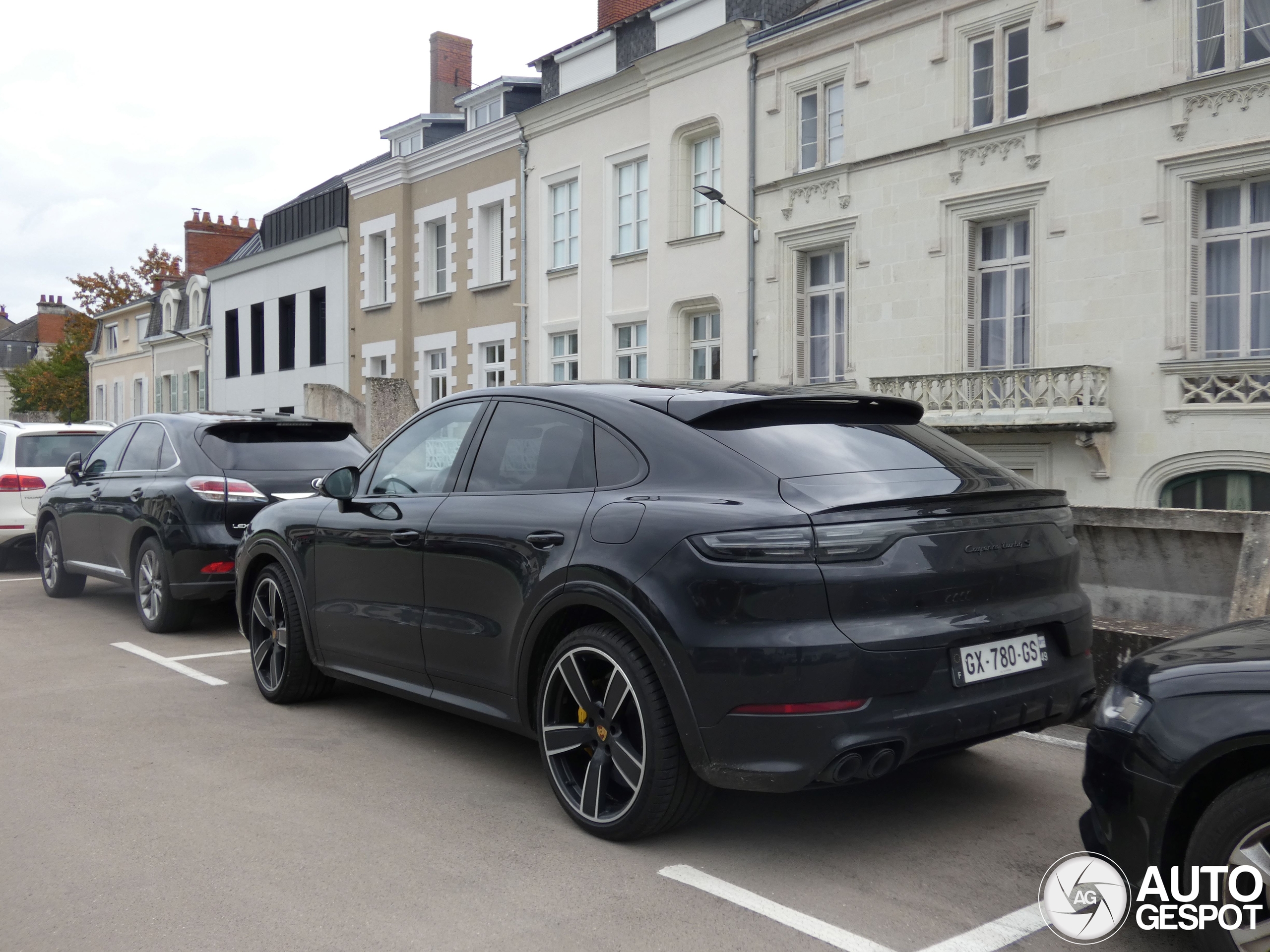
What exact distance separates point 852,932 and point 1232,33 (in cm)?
1482

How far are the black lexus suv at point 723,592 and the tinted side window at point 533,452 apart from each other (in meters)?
0.01

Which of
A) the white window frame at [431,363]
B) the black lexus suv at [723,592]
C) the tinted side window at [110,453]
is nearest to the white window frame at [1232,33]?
the black lexus suv at [723,592]

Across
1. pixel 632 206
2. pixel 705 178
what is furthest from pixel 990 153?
pixel 632 206

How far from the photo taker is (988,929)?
3.45 metres

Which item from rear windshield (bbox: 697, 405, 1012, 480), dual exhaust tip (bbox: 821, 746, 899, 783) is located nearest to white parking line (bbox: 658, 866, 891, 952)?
dual exhaust tip (bbox: 821, 746, 899, 783)

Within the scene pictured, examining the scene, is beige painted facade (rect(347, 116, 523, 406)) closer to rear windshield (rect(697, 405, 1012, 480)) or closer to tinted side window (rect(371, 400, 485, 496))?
tinted side window (rect(371, 400, 485, 496))

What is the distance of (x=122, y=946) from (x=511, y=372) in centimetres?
2361

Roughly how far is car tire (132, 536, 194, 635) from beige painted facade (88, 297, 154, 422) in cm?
3872

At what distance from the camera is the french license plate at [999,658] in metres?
3.88

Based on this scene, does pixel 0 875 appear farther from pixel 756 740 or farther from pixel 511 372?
pixel 511 372

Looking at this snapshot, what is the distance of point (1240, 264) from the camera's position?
49.8 feet

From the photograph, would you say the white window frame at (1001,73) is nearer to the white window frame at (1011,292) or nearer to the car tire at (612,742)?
the white window frame at (1011,292)

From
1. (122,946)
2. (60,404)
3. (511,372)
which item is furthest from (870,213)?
(60,404)

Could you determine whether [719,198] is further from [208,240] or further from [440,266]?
[208,240]
